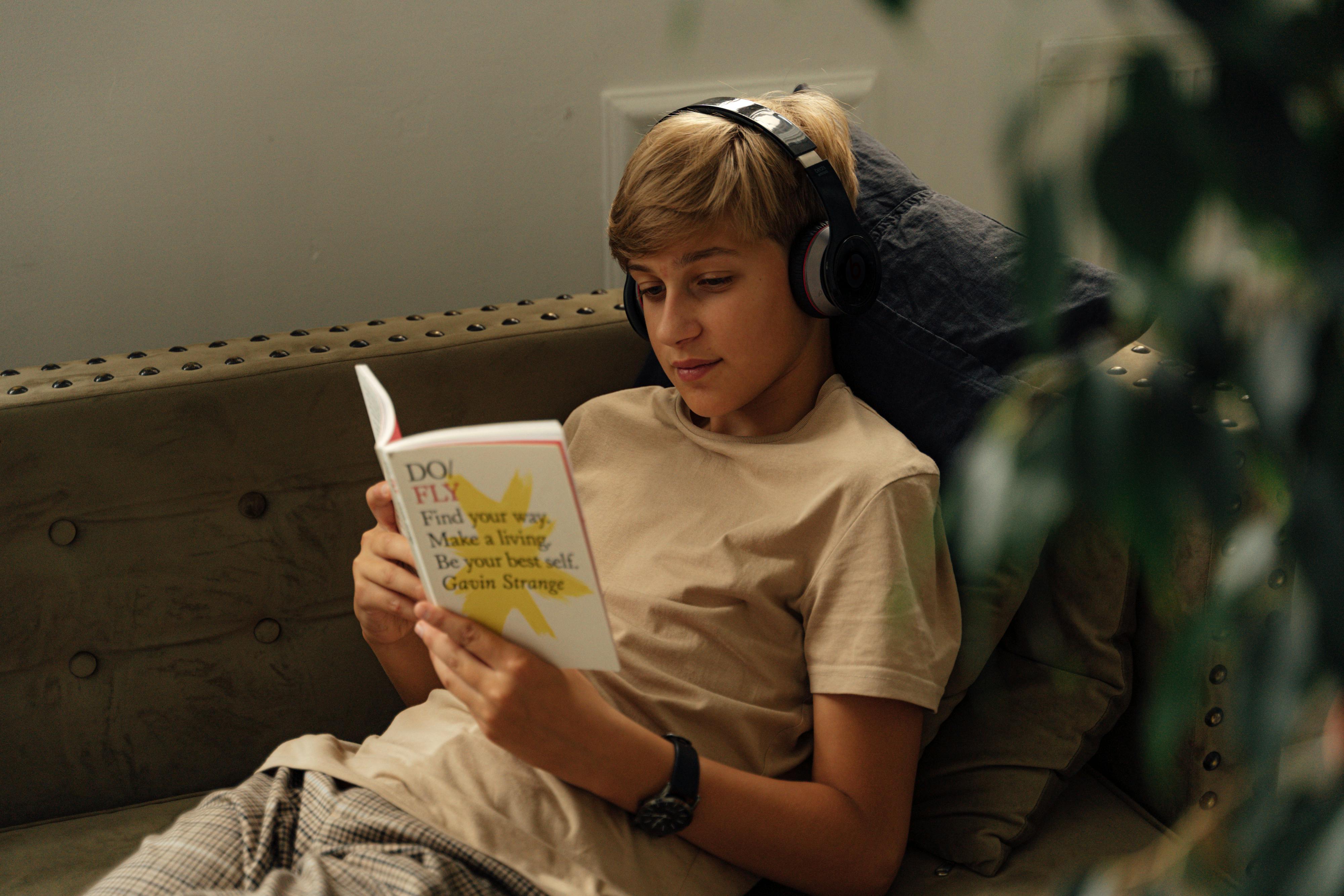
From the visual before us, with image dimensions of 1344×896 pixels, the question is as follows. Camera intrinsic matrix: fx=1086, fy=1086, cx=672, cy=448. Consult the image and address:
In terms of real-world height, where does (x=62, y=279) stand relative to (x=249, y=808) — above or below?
above

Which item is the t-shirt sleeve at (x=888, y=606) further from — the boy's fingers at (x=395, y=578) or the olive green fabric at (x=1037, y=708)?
the boy's fingers at (x=395, y=578)

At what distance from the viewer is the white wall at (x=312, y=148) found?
149 cm

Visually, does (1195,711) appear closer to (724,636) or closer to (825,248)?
(724,636)

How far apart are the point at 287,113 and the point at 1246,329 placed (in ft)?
5.16

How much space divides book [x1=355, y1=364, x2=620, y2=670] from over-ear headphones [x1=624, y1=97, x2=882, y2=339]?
0.38 metres

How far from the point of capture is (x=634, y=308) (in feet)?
3.85

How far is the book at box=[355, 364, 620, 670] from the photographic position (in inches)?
27.5

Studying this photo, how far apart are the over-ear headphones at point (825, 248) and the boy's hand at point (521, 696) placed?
414 millimetres

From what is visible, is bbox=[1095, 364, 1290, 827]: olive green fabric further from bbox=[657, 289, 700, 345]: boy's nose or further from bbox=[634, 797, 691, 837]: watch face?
bbox=[657, 289, 700, 345]: boy's nose

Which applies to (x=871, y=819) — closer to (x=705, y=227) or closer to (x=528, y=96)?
(x=705, y=227)

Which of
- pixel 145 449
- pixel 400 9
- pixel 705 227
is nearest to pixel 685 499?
pixel 705 227

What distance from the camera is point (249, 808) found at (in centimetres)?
92

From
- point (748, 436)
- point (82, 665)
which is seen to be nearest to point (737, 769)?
point (748, 436)

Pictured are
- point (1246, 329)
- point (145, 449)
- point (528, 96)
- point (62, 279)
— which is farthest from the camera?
point (528, 96)
